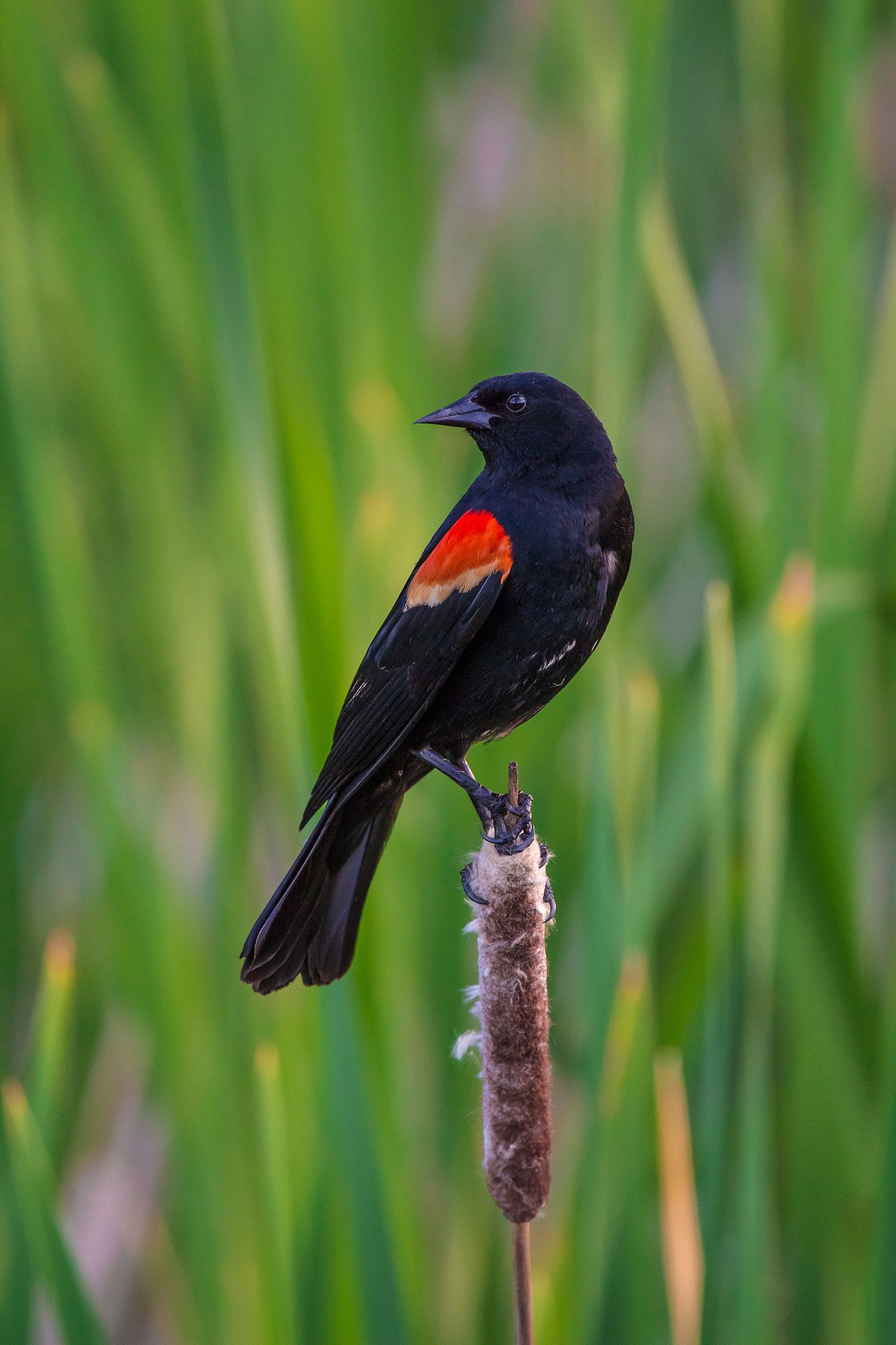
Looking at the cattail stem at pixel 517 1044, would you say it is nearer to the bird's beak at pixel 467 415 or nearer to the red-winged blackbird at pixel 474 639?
the red-winged blackbird at pixel 474 639

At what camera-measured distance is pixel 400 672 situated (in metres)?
1.03

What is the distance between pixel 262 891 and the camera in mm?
2016

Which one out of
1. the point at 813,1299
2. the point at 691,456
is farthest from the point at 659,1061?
the point at 691,456

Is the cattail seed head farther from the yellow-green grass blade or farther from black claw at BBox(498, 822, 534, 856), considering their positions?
the yellow-green grass blade

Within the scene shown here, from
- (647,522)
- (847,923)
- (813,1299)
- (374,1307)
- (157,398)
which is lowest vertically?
(813,1299)

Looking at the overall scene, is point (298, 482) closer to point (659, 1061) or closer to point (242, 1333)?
point (659, 1061)

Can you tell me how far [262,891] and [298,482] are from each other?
100 cm

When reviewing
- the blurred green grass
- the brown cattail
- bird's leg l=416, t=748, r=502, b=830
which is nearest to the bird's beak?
the blurred green grass

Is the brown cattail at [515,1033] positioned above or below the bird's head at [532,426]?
below

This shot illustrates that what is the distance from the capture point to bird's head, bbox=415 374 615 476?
1.11 metres

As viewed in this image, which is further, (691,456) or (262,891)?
(691,456)

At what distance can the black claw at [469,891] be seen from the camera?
0.92 meters

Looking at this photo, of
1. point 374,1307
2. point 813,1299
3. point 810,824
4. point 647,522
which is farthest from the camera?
point 647,522

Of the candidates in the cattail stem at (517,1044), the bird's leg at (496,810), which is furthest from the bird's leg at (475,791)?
the cattail stem at (517,1044)
